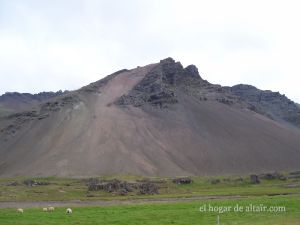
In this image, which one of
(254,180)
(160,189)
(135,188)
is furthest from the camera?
(254,180)

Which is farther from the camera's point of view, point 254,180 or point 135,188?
point 254,180

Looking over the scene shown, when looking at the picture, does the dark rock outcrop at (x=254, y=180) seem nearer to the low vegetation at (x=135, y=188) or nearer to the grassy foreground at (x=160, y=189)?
the low vegetation at (x=135, y=188)

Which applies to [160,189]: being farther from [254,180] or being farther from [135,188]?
[254,180]

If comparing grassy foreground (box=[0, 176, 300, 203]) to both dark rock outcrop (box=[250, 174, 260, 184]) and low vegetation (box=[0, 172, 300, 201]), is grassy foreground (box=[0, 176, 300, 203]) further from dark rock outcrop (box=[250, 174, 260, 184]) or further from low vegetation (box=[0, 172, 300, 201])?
dark rock outcrop (box=[250, 174, 260, 184])

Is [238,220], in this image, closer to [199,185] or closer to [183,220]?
[183,220]

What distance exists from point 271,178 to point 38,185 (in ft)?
293

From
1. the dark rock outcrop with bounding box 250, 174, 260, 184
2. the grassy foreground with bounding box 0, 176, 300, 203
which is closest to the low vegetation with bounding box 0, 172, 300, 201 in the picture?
the grassy foreground with bounding box 0, 176, 300, 203

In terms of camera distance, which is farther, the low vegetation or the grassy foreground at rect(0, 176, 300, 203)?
the low vegetation

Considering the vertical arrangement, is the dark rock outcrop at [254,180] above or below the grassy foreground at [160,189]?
above

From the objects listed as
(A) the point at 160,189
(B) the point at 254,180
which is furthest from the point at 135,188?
(B) the point at 254,180

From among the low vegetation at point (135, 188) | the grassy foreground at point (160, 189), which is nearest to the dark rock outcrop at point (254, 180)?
the low vegetation at point (135, 188)

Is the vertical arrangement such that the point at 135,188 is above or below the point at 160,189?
above

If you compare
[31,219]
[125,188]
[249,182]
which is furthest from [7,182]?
[31,219]

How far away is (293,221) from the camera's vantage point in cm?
4609
